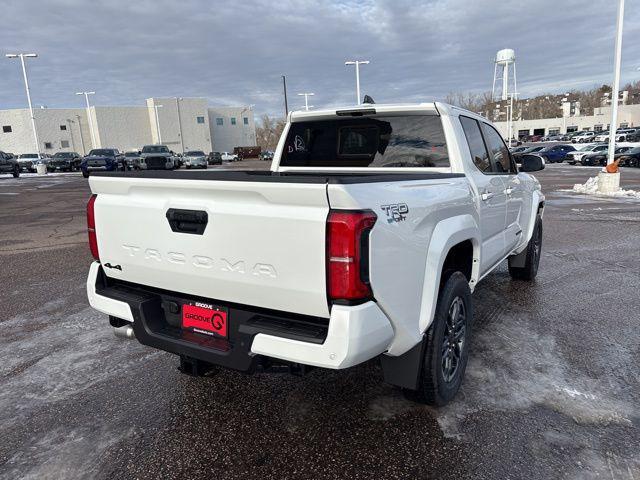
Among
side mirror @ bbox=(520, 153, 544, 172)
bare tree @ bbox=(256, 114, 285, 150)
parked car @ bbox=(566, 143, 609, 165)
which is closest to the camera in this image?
side mirror @ bbox=(520, 153, 544, 172)

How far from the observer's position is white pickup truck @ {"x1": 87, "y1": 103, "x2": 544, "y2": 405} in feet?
7.33

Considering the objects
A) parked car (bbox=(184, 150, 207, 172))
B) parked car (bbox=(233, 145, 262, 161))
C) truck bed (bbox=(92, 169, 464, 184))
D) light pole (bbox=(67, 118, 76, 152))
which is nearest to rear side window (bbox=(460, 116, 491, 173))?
truck bed (bbox=(92, 169, 464, 184))

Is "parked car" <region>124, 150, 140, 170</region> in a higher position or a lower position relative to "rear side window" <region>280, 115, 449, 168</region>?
lower

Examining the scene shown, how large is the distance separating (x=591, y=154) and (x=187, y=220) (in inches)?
1536

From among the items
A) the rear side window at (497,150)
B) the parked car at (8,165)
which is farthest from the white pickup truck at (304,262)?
the parked car at (8,165)

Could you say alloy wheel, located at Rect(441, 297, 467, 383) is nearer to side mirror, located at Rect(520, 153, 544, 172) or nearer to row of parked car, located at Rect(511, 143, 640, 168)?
side mirror, located at Rect(520, 153, 544, 172)

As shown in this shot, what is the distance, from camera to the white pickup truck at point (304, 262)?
223cm

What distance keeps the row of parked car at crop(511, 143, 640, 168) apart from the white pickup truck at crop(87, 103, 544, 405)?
30.7 meters

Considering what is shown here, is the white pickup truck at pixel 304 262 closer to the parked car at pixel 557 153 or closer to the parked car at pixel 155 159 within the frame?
the parked car at pixel 155 159

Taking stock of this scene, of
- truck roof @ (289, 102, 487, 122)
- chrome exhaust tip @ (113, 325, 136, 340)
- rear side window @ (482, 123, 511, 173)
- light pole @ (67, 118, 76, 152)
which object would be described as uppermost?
light pole @ (67, 118, 76, 152)

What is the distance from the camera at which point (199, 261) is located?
2.62 metres

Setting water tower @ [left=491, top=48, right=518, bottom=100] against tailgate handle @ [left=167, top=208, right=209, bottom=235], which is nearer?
tailgate handle @ [left=167, top=208, right=209, bottom=235]

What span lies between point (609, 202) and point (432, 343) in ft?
47.1

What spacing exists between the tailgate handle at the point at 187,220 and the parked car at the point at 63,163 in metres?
41.7
